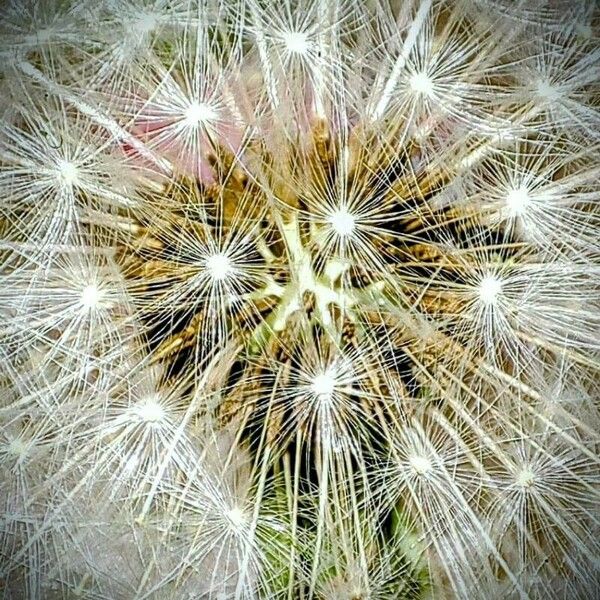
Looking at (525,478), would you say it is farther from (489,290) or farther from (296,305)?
(296,305)

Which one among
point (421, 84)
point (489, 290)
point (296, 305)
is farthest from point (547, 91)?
point (296, 305)

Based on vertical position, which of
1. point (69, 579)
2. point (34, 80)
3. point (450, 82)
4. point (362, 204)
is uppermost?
point (34, 80)

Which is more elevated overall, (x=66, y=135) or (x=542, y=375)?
(x=66, y=135)

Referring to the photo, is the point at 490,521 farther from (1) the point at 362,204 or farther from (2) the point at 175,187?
(2) the point at 175,187

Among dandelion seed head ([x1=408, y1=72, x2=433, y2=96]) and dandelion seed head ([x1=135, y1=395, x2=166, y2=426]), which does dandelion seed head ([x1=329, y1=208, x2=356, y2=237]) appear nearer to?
dandelion seed head ([x1=408, y1=72, x2=433, y2=96])

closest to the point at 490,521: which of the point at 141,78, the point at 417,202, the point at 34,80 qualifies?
the point at 417,202

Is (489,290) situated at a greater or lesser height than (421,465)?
greater
